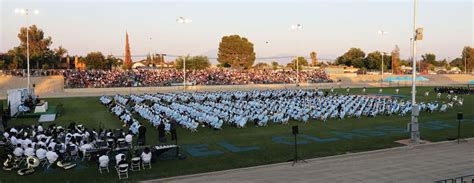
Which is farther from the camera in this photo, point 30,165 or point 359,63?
point 359,63

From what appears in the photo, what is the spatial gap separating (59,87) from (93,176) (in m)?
49.8

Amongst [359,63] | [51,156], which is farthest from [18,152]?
[359,63]

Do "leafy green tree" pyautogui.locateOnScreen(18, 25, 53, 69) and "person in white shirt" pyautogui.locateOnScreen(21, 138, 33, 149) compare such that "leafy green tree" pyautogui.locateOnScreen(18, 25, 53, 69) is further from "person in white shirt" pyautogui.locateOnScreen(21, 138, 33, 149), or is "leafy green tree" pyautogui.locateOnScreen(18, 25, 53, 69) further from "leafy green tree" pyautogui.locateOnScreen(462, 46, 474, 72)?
"leafy green tree" pyautogui.locateOnScreen(462, 46, 474, 72)

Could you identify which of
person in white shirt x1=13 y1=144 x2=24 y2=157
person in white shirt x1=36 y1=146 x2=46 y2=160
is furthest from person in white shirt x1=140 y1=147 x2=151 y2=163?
person in white shirt x1=13 y1=144 x2=24 y2=157

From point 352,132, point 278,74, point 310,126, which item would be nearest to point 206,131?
point 310,126

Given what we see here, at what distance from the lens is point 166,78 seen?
7250 cm

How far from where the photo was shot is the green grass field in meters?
14.4

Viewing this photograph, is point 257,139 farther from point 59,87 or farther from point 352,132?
point 59,87

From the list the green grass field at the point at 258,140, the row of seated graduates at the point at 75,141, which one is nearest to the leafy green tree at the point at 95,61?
the green grass field at the point at 258,140

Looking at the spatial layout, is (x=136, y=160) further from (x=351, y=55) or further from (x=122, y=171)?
(x=351, y=55)

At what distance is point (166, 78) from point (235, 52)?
161 ft

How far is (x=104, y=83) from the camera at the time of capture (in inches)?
2562

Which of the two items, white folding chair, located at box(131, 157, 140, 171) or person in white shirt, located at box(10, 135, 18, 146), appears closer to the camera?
white folding chair, located at box(131, 157, 140, 171)

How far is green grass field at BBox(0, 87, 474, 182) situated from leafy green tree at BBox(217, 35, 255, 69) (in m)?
87.8
